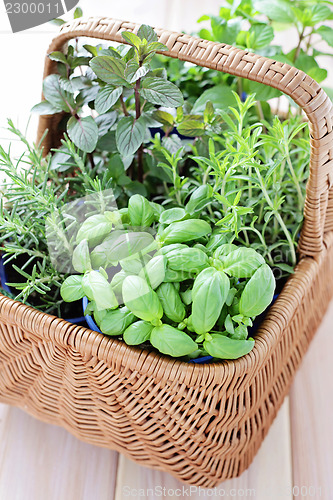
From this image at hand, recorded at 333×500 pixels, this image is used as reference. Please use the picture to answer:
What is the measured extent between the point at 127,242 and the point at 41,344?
18cm

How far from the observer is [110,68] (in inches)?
26.8

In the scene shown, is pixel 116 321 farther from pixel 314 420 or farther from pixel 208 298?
pixel 314 420

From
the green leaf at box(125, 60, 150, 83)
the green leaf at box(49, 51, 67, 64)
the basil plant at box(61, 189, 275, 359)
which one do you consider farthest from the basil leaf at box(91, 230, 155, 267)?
the green leaf at box(49, 51, 67, 64)

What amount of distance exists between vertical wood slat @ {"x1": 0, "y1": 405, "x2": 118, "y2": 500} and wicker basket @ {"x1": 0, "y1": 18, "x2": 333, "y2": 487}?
65 mm

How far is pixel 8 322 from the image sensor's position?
0.67m

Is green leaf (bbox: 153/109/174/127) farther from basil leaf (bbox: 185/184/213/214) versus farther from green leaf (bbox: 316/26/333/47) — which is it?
green leaf (bbox: 316/26/333/47)

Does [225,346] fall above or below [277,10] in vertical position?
below

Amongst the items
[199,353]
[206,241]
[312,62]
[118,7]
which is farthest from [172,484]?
[118,7]

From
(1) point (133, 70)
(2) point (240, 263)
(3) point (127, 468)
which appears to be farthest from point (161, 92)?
(3) point (127, 468)

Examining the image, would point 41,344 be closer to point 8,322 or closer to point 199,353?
point 8,322

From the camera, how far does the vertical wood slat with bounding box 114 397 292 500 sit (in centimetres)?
82

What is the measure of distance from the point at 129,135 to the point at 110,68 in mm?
94

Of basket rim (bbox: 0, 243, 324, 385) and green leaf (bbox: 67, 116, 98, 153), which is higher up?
green leaf (bbox: 67, 116, 98, 153)

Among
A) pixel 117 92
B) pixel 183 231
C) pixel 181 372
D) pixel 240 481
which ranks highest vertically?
pixel 117 92
